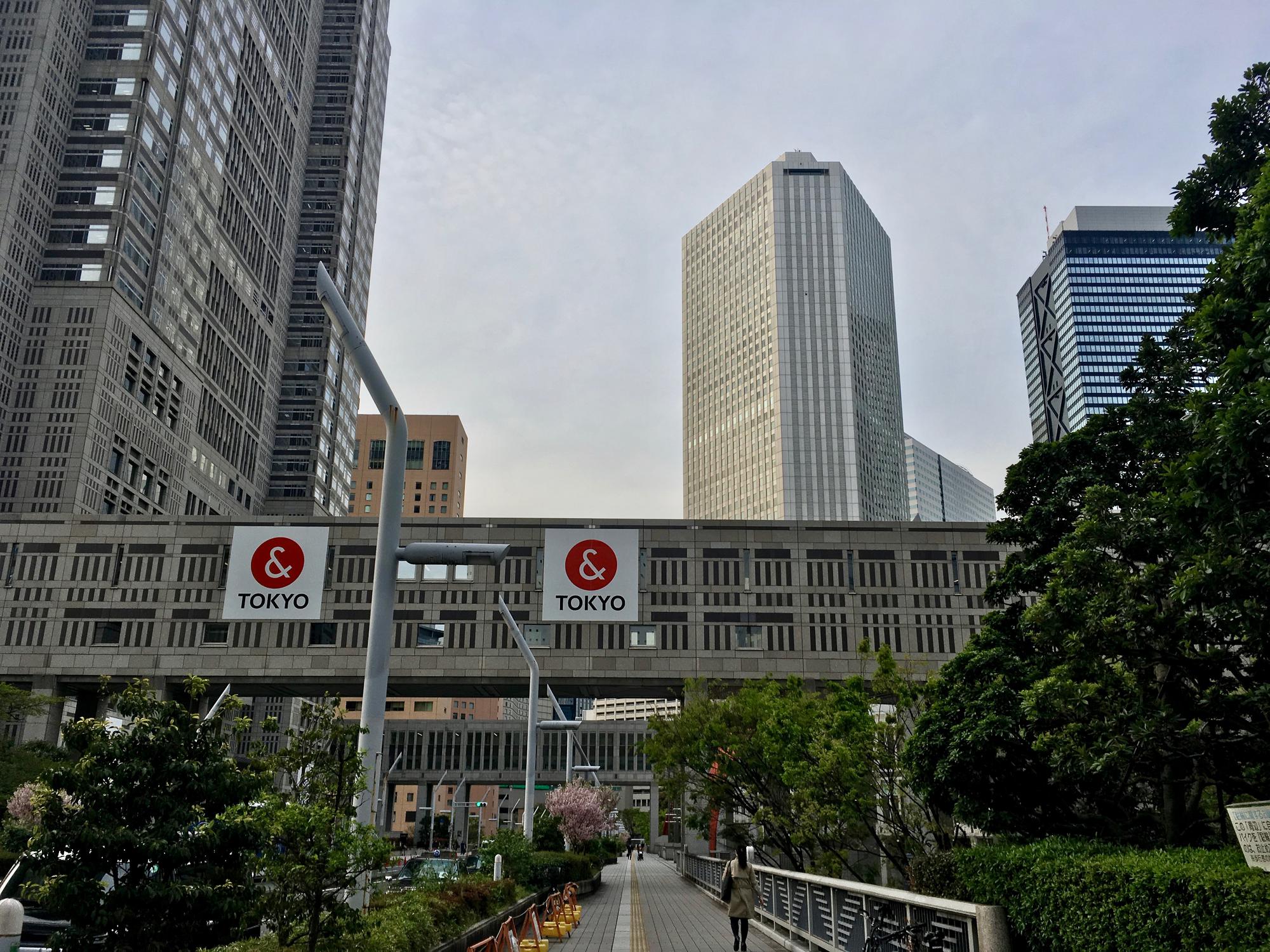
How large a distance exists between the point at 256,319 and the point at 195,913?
122m

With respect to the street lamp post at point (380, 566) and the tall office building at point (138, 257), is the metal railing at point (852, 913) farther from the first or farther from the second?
the tall office building at point (138, 257)

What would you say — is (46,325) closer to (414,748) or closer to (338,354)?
(338,354)

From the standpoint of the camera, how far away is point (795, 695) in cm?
3941

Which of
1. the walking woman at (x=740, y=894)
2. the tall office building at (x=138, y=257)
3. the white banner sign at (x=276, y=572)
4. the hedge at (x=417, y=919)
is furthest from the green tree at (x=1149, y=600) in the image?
the tall office building at (x=138, y=257)

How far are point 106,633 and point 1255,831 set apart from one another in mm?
73010

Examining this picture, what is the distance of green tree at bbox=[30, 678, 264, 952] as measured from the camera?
1088 centimetres

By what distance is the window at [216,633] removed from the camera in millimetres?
69250

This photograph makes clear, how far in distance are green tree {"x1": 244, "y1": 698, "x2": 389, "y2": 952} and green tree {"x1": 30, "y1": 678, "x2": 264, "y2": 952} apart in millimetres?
442

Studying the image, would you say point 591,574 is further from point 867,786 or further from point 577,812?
point 867,786

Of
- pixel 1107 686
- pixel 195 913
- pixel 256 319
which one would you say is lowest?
pixel 195 913

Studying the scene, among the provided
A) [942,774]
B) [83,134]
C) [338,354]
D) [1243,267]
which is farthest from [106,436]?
[1243,267]

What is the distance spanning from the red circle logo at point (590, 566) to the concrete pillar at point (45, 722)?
39252 mm

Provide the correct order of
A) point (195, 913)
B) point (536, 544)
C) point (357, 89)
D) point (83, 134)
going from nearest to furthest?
point (195, 913)
point (536, 544)
point (83, 134)
point (357, 89)

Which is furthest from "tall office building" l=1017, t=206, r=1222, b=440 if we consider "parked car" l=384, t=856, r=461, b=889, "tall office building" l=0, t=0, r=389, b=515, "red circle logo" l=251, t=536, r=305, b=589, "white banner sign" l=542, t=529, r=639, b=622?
"parked car" l=384, t=856, r=461, b=889
